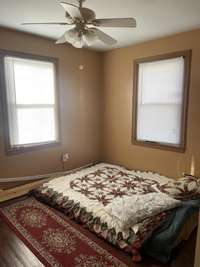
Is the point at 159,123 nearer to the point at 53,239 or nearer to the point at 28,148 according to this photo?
the point at 28,148

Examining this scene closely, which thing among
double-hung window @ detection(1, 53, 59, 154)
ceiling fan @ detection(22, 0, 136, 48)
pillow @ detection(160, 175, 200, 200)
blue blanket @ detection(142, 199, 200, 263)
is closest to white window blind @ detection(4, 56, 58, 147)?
double-hung window @ detection(1, 53, 59, 154)

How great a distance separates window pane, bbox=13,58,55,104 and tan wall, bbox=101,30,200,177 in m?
1.26

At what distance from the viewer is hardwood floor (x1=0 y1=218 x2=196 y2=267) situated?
1826 millimetres

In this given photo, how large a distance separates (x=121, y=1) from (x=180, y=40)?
1.41 meters

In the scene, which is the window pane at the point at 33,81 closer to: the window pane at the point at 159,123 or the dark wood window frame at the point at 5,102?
the dark wood window frame at the point at 5,102

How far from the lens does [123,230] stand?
2.05 metres

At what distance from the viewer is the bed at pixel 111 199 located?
2027 mm

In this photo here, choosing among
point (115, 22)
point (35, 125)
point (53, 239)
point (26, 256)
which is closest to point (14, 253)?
point (26, 256)

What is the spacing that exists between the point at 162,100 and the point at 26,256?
2.88 m

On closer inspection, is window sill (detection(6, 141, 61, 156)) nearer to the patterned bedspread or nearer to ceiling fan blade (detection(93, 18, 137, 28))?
the patterned bedspread

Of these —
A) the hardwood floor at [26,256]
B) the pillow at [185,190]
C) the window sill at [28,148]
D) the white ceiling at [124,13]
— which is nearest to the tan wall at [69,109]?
the window sill at [28,148]

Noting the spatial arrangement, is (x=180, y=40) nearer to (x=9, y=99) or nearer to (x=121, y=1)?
(x=121, y=1)

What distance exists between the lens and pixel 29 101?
324 centimetres

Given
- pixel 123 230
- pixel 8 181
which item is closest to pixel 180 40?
pixel 123 230
